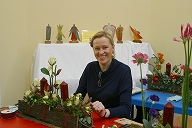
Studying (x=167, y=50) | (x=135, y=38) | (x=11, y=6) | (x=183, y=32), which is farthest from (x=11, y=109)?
(x=167, y=50)

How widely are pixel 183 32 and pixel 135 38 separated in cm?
292

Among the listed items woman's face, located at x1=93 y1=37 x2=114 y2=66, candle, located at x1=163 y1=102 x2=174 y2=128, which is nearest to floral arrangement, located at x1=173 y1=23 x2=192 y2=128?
candle, located at x1=163 y1=102 x2=174 y2=128

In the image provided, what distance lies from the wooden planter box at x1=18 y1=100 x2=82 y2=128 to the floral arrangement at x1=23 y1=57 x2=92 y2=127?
19mm

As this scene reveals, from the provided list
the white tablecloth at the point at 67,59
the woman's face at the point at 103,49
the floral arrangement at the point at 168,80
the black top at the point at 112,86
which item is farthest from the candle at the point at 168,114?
the white tablecloth at the point at 67,59

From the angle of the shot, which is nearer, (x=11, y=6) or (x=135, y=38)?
(x=11, y=6)

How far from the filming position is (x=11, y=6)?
287 cm

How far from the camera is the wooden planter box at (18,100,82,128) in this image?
114cm

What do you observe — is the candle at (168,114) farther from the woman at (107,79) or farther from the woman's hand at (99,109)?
the woman at (107,79)

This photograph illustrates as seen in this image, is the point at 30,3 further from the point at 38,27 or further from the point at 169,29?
the point at 169,29

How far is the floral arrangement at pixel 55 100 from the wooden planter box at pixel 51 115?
0.06 ft

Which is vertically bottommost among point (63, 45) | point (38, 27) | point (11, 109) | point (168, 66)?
point (11, 109)

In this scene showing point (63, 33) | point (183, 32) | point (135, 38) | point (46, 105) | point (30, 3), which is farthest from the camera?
point (135, 38)

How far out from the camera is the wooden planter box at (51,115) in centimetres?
114

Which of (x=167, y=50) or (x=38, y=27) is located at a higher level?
(x=38, y=27)
